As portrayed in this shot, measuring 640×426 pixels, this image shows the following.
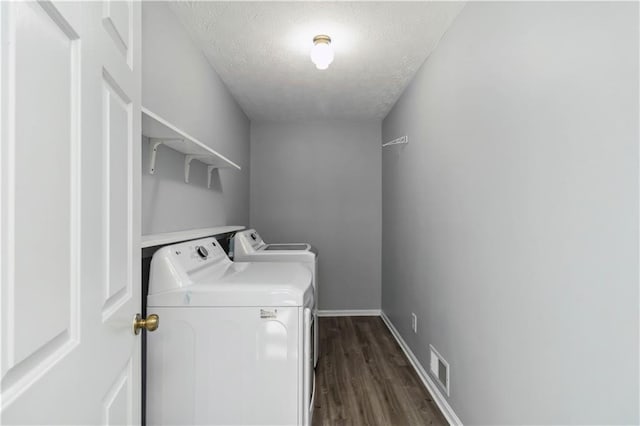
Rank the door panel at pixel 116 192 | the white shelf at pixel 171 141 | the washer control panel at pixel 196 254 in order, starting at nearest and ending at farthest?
the door panel at pixel 116 192
the white shelf at pixel 171 141
the washer control panel at pixel 196 254

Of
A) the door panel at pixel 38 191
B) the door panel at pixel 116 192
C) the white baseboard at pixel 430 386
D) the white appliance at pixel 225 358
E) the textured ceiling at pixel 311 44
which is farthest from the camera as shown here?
the white baseboard at pixel 430 386

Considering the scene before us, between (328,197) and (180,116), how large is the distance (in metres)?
2.27

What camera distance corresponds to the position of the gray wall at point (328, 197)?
400 centimetres

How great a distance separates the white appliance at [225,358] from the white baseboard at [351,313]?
2517mm

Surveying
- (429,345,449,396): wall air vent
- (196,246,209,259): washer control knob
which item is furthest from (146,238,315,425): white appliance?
(429,345,449,396): wall air vent

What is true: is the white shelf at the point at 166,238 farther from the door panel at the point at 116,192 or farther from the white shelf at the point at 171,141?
the door panel at the point at 116,192

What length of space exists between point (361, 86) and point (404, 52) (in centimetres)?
66

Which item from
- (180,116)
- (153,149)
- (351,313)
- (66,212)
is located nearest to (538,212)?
(66,212)

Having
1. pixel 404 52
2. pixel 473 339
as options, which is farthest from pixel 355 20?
pixel 473 339

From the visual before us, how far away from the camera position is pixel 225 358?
1477 mm

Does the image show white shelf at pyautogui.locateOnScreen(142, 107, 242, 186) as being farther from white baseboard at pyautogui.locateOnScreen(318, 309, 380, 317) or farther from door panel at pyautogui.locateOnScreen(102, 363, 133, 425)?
white baseboard at pyautogui.locateOnScreen(318, 309, 380, 317)

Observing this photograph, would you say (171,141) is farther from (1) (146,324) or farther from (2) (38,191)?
(2) (38,191)

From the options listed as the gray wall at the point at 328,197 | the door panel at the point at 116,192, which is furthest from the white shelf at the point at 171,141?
the gray wall at the point at 328,197

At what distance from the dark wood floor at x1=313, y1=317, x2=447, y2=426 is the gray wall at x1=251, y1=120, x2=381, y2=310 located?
76cm
